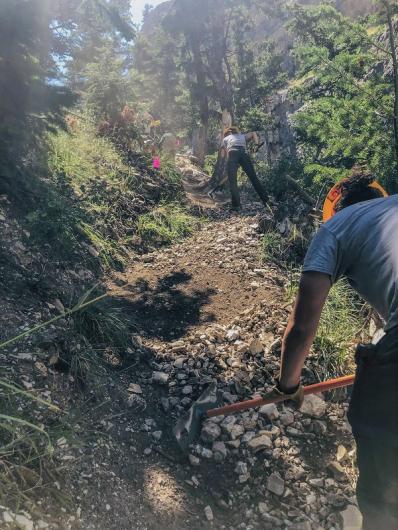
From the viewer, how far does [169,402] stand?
2.96 meters

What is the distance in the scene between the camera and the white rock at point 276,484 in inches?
94.6

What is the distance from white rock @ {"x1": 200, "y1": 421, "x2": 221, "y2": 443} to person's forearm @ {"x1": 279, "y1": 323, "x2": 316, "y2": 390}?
873 millimetres

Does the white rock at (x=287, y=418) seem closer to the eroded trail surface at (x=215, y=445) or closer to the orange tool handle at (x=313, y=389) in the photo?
the eroded trail surface at (x=215, y=445)

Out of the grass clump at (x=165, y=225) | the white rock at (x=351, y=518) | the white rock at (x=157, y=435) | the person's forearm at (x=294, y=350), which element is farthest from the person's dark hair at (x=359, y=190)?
the grass clump at (x=165, y=225)

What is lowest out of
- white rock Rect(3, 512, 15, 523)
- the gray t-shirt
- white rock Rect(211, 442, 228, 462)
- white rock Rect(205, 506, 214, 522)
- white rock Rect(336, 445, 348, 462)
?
white rock Rect(336, 445, 348, 462)

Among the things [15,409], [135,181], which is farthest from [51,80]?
[135,181]

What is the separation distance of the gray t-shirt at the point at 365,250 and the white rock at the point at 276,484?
1325 mm

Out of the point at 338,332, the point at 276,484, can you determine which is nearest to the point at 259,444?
the point at 276,484

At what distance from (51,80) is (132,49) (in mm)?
34679

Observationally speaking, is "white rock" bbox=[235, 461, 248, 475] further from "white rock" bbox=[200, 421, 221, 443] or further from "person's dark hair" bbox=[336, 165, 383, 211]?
"person's dark hair" bbox=[336, 165, 383, 211]

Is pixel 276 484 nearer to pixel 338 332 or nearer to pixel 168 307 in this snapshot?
pixel 338 332

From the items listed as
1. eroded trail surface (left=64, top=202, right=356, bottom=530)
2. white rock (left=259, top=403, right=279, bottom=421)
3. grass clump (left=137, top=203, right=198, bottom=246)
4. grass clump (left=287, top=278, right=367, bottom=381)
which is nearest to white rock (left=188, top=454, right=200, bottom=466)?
eroded trail surface (left=64, top=202, right=356, bottom=530)

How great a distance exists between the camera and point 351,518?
2.27m

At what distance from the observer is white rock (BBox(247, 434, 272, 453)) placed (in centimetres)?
262
